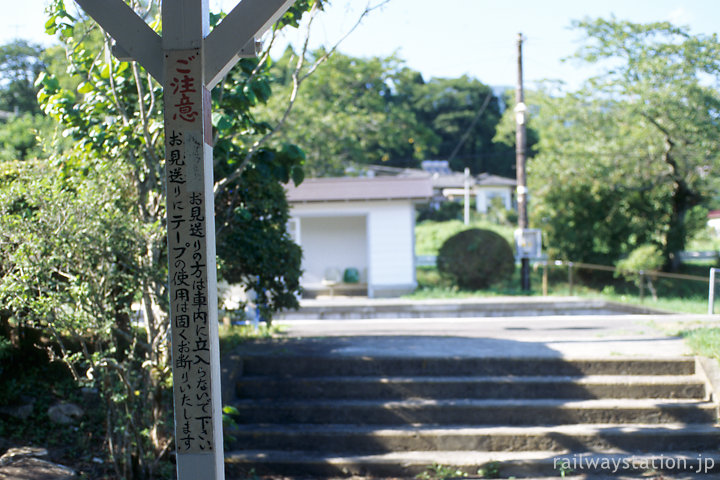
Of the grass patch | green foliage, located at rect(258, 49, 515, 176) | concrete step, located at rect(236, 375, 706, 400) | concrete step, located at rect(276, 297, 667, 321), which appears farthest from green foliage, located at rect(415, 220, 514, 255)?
concrete step, located at rect(236, 375, 706, 400)

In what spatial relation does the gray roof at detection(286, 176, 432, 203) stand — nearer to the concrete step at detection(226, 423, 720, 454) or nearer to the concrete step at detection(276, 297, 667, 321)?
the concrete step at detection(276, 297, 667, 321)

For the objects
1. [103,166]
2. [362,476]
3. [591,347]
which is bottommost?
[362,476]

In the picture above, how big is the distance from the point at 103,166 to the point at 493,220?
3059 cm

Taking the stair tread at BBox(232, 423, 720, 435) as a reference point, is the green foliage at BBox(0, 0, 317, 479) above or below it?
above

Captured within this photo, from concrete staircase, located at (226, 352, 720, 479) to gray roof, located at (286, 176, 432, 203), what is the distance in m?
12.3

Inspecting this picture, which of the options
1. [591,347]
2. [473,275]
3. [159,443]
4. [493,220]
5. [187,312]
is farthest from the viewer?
[493,220]

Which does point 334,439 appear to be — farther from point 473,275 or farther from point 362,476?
point 473,275

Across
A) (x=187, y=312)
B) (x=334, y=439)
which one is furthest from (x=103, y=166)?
(x=334, y=439)

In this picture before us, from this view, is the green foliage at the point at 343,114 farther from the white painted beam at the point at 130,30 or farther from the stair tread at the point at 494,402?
the white painted beam at the point at 130,30

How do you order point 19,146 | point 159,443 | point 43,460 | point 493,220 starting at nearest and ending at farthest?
point 43,460, point 159,443, point 19,146, point 493,220

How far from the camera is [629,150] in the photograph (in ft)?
62.3

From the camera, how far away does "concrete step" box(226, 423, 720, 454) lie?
5.57 metres

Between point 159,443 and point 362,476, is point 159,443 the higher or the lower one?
the higher one

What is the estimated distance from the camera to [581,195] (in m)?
20.4
